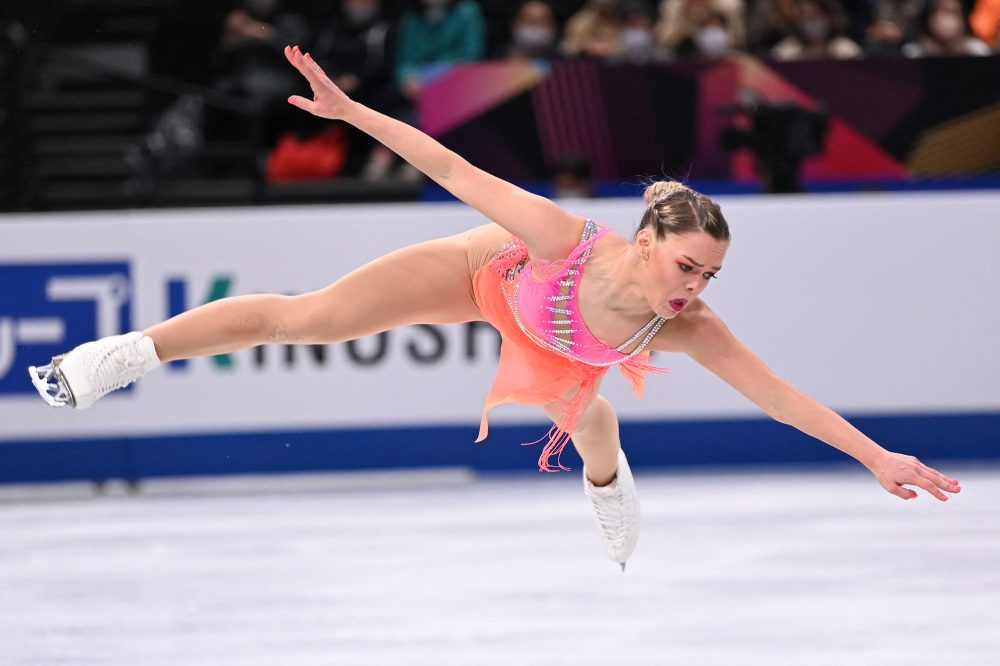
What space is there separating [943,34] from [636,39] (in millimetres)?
1611

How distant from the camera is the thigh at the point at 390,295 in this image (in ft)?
10.4

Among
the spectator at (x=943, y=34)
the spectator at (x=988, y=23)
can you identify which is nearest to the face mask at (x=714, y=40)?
the spectator at (x=943, y=34)

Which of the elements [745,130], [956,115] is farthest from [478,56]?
[956,115]

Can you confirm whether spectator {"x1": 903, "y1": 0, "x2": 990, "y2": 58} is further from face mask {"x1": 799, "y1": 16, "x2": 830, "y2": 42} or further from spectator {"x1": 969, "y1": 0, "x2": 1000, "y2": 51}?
face mask {"x1": 799, "y1": 16, "x2": 830, "y2": 42}

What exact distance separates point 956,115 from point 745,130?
1.27 metres

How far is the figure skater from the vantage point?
113 inches

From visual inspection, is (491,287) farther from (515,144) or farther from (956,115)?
(956,115)

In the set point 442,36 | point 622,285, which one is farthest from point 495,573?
point 442,36

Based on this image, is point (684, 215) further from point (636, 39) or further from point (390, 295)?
point (636, 39)

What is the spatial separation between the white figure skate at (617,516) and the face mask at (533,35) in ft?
13.7

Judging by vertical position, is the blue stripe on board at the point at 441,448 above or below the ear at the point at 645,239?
below

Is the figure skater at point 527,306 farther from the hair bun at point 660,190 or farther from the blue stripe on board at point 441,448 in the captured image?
the blue stripe on board at point 441,448

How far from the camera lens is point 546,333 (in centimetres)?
322

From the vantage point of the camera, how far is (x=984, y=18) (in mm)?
7500
